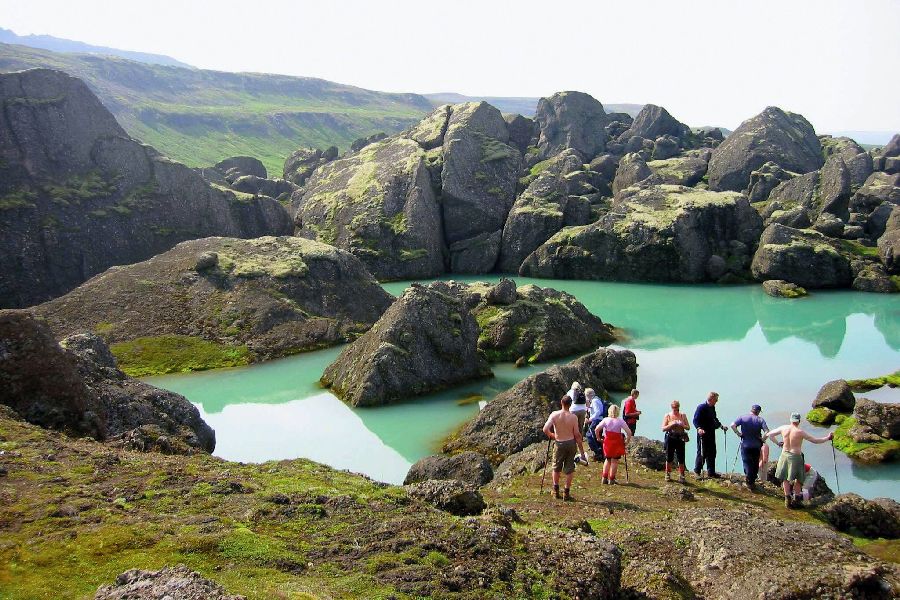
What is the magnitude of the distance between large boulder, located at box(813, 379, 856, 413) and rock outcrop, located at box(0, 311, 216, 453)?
28769 mm

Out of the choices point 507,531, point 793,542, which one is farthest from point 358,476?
point 793,542

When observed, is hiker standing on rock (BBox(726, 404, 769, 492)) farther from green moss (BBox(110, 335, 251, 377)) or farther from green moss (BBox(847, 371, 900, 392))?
green moss (BBox(110, 335, 251, 377))

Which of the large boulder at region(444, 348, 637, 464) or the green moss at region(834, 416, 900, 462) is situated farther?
the large boulder at region(444, 348, 637, 464)

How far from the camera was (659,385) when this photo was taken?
3653 centimetres

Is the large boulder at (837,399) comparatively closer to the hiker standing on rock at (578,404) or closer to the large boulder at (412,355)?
the hiker standing on rock at (578,404)

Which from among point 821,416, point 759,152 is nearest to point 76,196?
point 821,416

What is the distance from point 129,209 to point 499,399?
58896 millimetres

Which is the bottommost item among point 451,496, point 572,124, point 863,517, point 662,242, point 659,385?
point 659,385

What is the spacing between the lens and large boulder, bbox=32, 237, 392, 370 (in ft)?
148

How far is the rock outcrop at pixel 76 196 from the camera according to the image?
207ft

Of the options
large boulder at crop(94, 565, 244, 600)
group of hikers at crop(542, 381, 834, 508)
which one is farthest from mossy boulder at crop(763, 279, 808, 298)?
large boulder at crop(94, 565, 244, 600)

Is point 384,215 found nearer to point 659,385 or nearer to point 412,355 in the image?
point 412,355

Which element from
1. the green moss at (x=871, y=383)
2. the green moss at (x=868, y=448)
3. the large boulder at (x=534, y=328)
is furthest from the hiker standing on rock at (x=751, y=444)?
the large boulder at (x=534, y=328)

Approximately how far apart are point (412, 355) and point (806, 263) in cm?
5155
